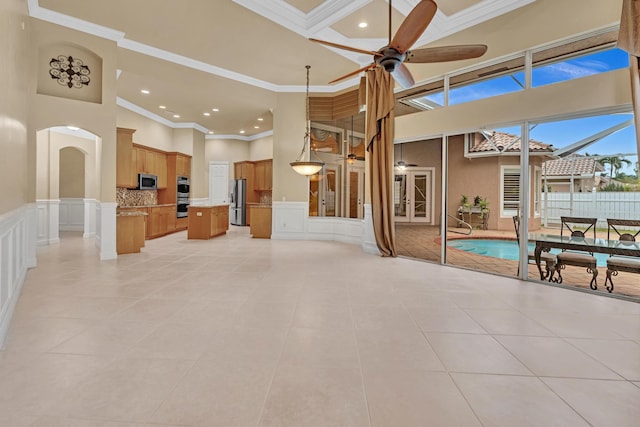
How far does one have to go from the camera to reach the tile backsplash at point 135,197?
784cm

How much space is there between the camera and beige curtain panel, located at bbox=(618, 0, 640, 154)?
2.98m

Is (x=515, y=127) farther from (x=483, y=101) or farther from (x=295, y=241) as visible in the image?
(x=295, y=241)

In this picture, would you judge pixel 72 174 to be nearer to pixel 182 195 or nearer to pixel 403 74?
pixel 182 195

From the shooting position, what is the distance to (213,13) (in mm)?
4477

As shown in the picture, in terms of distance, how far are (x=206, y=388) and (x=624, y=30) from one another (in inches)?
191

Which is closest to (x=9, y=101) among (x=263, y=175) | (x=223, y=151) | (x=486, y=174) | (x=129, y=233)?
(x=129, y=233)

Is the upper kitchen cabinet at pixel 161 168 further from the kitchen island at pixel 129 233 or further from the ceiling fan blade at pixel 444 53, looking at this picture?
the ceiling fan blade at pixel 444 53

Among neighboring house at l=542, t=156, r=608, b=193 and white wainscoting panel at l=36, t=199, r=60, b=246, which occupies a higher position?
A: neighboring house at l=542, t=156, r=608, b=193

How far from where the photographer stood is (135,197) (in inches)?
328

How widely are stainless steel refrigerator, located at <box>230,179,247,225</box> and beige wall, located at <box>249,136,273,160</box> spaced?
110cm

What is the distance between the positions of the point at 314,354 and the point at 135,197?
8.16m

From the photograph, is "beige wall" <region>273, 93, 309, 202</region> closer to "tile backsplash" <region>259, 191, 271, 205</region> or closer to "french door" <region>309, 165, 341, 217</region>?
"french door" <region>309, 165, 341, 217</region>

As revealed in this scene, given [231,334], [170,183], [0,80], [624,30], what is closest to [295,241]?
[170,183]

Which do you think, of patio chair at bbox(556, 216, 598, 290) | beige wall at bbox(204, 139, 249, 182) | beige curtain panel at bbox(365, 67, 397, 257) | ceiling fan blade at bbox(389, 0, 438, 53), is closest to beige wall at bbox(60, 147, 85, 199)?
beige wall at bbox(204, 139, 249, 182)
